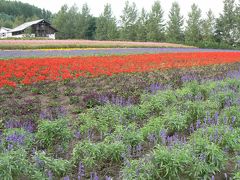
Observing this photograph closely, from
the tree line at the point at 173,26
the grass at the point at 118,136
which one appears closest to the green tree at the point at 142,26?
the tree line at the point at 173,26

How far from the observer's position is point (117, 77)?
484 inches

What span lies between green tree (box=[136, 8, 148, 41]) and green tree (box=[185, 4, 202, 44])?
363 inches

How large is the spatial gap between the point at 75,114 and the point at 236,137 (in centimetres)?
380

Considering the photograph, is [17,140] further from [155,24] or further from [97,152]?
[155,24]

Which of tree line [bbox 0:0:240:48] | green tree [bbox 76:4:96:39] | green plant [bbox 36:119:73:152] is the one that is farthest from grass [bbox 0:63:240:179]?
green tree [bbox 76:4:96:39]

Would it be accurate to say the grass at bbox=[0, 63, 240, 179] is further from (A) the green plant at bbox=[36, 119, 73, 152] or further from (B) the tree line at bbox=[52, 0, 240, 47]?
(B) the tree line at bbox=[52, 0, 240, 47]

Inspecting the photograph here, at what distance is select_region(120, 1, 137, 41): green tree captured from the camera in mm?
67625

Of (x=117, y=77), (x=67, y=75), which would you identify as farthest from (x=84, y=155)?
(x=117, y=77)

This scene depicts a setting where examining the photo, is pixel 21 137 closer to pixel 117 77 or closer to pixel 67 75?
pixel 67 75

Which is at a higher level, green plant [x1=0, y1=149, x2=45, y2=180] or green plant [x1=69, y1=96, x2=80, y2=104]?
green plant [x1=0, y1=149, x2=45, y2=180]

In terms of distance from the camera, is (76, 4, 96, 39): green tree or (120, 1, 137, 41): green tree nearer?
(120, 1, 137, 41): green tree

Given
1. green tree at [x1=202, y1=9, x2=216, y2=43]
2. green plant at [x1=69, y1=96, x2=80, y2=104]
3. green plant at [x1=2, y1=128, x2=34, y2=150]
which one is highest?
green tree at [x1=202, y1=9, x2=216, y2=43]

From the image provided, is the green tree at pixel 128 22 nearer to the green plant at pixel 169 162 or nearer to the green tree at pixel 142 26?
the green tree at pixel 142 26

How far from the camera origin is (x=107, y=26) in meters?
72.8
